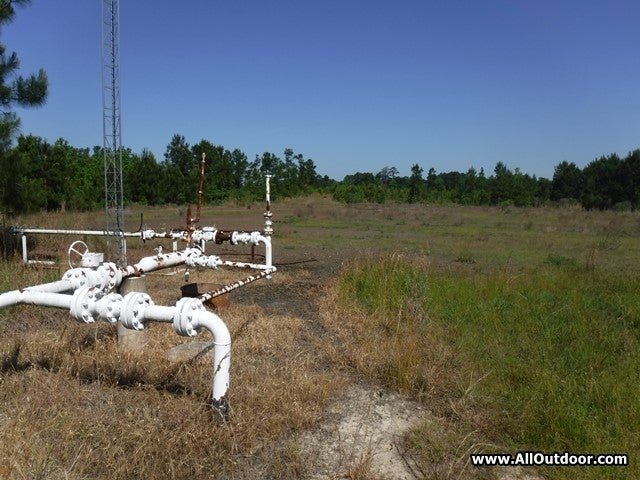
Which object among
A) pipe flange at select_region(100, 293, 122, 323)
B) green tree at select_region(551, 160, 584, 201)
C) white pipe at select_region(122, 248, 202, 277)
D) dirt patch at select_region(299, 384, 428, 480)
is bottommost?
dirt patch at select_region(299, 384, 428, 480)

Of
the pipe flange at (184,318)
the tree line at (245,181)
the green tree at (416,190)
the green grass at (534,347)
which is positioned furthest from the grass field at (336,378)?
the green tree at (416,190)

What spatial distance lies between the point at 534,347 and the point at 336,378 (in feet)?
6.47

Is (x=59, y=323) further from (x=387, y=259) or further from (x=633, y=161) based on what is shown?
(x=633, y=161)

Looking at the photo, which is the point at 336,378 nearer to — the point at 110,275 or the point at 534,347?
the point at 110,275

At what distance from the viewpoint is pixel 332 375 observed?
3.73m

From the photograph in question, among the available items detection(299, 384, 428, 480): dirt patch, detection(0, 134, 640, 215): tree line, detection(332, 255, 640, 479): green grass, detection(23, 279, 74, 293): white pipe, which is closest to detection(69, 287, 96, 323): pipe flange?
detection(23, 279, 74, 293): white pipe

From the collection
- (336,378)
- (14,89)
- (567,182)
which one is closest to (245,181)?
(567,182)

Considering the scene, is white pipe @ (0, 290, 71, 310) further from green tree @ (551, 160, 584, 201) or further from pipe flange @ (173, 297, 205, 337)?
green tree @ (551, 160, 584, 201)

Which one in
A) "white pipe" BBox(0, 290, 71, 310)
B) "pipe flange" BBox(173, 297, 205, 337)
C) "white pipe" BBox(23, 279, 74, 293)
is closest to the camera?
"pipe flange" BBox(173, 297, 205, 337)

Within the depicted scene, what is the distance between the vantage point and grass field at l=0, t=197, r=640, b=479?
2.54m

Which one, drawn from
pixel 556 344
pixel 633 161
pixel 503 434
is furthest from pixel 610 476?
pixel 633 161

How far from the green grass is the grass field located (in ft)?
0.05

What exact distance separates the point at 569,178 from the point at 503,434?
47.9 m

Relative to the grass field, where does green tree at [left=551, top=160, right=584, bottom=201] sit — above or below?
above
